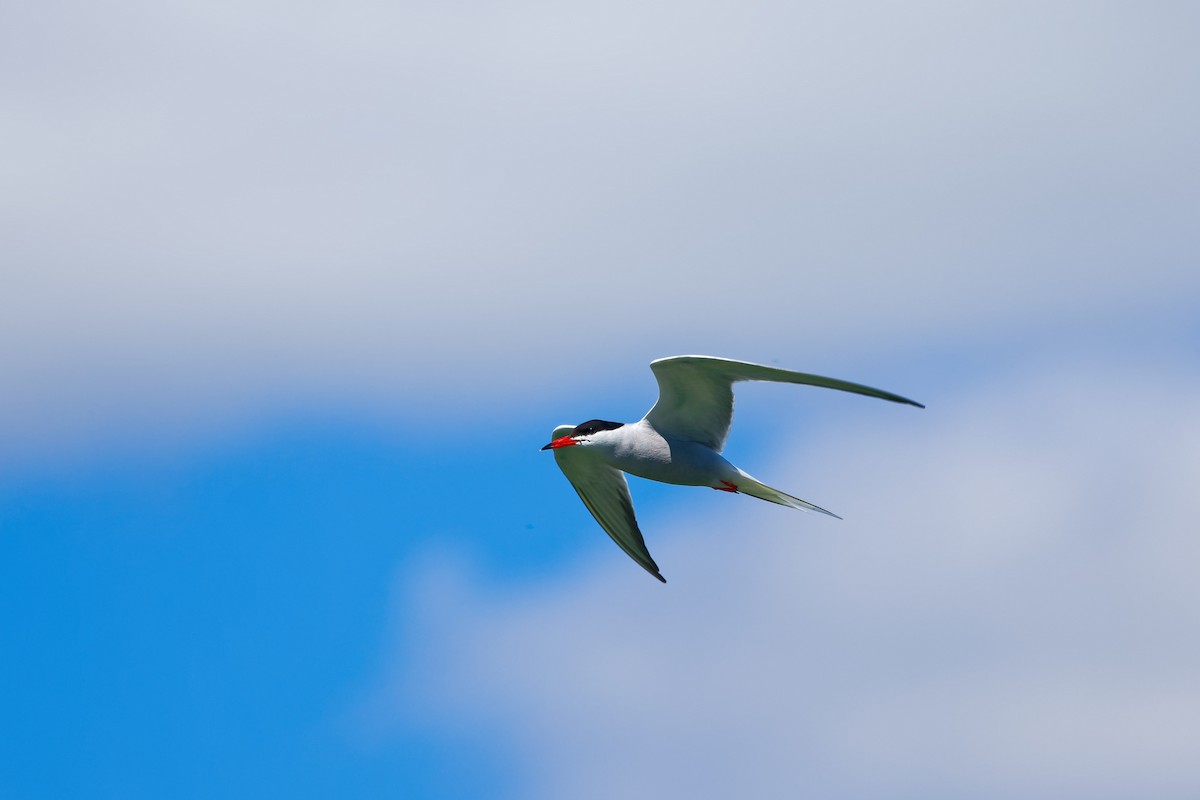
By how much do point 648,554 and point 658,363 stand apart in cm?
391

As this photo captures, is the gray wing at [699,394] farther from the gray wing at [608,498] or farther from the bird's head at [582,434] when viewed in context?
the gray wing at [608,498]

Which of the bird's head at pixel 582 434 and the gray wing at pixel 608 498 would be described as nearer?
the bird's head at pixel 582 434

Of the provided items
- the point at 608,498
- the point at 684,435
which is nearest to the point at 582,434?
the point at 684,435

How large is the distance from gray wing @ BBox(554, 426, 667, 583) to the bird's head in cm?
23

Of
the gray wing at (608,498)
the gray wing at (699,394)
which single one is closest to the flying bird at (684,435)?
the gray wing at (699,394)

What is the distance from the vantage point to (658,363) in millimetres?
15531

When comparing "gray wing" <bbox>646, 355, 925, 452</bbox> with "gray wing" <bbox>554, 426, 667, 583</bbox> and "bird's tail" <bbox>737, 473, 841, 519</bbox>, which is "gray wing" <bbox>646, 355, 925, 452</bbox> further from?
"gray wing" <bbox>554, 426, 667, 583</bbox>

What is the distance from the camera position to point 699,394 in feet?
52.8

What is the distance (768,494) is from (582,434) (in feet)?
7.58

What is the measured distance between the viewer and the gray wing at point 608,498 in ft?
60.3

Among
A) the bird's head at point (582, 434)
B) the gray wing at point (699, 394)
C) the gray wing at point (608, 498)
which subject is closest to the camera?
the gray wing at point (699, 394)

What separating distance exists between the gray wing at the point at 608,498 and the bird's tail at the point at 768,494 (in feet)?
6.91

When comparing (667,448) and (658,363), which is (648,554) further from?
(658,363)

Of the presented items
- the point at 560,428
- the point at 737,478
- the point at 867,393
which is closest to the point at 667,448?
the point at 737,478
